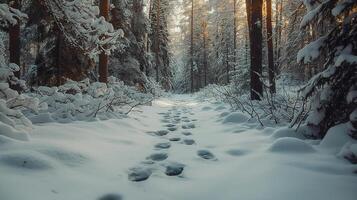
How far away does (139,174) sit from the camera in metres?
3.29

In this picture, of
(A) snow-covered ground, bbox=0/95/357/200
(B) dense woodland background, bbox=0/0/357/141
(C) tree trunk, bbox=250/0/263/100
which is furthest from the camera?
(C) tree trunk, bbox=250/0/263/100

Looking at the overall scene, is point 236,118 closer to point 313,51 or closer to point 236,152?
point 236,152

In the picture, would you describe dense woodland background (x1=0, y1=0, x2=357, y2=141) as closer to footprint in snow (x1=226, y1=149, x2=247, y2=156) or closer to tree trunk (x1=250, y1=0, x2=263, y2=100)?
tree trunk (x1=250, y1=0, x2=263, y2=100)

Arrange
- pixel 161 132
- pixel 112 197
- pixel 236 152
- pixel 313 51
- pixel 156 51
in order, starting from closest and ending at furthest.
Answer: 1. pixel 112 197
2. pixel 313 51
3. pixel 236 152
4. pixel 161 132
5. pixel 156 51

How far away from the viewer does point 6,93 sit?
152 inches

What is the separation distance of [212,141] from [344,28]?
241 centimetres

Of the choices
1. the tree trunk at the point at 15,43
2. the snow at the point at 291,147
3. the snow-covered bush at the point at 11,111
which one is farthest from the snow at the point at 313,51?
the tree trunk at the point at 15,43

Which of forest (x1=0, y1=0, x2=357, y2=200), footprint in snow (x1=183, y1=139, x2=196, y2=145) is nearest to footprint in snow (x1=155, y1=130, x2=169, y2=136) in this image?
forest (x1=0, y1=0, x2=357, y2=200)

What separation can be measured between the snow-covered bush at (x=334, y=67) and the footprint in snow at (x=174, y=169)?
1726mm

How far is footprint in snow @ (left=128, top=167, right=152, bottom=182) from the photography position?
315 centimetres

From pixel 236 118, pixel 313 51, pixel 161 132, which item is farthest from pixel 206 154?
pixel 236 118

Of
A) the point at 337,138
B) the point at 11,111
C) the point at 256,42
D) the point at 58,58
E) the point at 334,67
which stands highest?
the point at 256,42

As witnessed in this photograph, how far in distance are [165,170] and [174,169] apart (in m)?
0.10

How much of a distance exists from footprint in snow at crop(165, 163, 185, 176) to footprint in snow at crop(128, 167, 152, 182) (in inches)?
7.9
